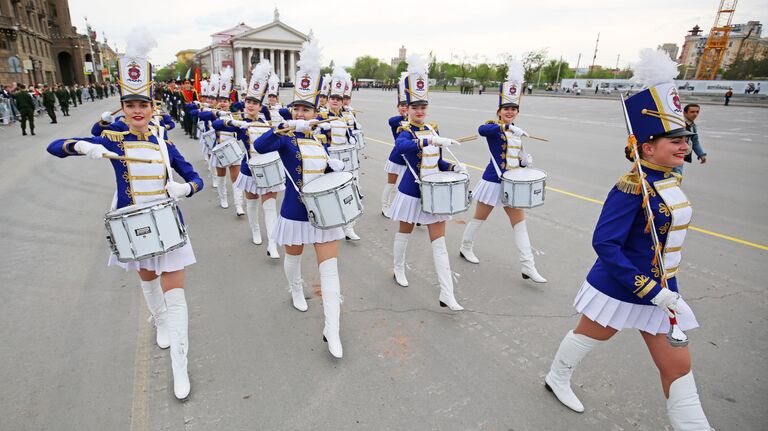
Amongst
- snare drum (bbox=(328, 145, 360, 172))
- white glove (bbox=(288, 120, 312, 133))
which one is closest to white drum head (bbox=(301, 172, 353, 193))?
white glove (bbox=(288, 120, 312, 133))

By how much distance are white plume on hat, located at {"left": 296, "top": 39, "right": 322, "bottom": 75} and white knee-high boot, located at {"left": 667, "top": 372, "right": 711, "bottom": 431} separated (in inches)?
153

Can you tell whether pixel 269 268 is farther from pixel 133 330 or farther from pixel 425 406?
pixel 425 406

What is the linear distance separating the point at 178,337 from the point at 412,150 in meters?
2.70

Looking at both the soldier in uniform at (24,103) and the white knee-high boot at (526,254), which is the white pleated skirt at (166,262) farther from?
the soldier in uniform at (24,103)

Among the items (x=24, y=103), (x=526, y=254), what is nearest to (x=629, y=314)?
(x=526, y=254)

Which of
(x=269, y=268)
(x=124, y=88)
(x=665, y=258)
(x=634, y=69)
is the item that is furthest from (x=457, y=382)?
(x=124, y=88)

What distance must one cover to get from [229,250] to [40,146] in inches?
519

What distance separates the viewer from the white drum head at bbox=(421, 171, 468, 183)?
409cm

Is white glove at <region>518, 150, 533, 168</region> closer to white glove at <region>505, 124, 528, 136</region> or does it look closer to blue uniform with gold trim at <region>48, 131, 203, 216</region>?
white glove at <region>505, 124, 528, 136</region>

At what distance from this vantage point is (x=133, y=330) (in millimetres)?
3902

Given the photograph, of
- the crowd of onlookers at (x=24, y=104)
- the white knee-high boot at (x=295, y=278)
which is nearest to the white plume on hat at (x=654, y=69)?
the white knee-high boot at (x=295, y=278)

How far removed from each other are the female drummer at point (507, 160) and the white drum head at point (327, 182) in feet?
6.64

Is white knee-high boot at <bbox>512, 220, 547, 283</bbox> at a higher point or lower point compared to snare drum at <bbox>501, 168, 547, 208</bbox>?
lower

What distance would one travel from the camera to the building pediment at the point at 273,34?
85.1 metres
